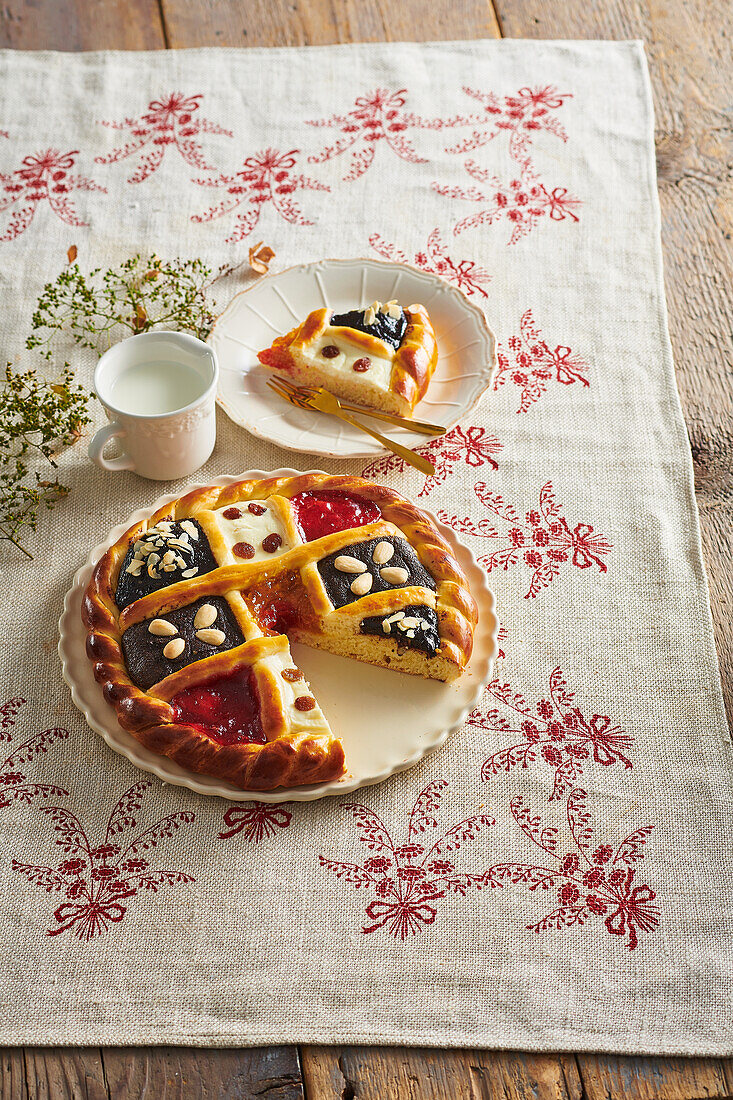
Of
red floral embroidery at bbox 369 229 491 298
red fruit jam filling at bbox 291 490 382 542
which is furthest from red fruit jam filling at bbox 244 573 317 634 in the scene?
red floral embroidery at bbox 369 229 491 298

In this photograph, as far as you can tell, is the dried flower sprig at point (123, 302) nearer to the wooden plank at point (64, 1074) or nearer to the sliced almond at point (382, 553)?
the sliced almond at point (382, 553)

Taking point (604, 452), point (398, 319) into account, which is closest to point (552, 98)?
point (398, 319)

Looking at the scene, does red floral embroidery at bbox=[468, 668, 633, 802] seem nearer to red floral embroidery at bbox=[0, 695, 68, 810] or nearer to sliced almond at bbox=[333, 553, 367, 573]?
sliced almond at bbox=[333, 553, 367, 573]

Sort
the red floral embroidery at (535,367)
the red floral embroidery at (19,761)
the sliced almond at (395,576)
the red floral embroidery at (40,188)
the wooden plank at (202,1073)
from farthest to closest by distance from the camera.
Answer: the red floral embroidery at (40,188) → the red floral embroidery at (535,367) → the sliced almond at (395,576) → the red floral embroidery at (19,761) → the wooden plank at (202,1073)

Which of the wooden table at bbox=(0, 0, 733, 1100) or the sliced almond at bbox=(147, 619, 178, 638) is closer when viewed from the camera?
the wooden table at bbox=(0, 0, 733, 1100)

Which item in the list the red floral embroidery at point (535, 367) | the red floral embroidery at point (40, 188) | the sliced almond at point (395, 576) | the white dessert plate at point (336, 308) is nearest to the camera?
the sliced almond at point (395, 576)

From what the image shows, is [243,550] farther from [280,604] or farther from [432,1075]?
[432,1075]

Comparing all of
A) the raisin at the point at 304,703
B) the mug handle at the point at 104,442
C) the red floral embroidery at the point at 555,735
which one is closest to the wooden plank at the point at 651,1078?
the red floral embroidery at the point at 555,735
